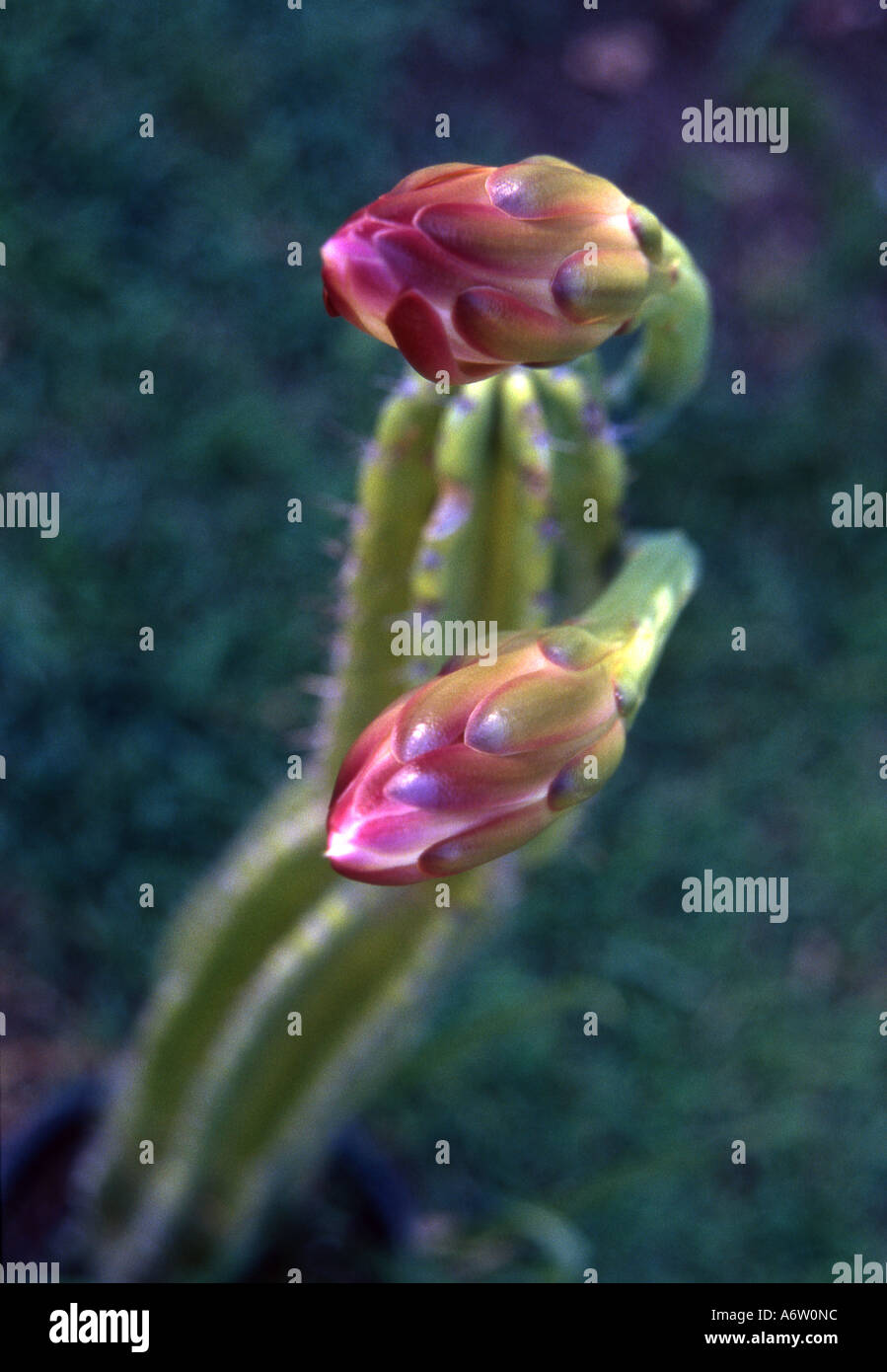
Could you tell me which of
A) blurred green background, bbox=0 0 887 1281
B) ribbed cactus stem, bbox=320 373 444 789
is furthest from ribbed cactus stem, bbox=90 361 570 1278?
blurred green background, bbox=0 0 887 1281

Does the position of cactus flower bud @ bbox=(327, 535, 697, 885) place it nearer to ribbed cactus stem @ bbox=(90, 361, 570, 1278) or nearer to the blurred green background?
ribbed cactus stem @ bbox=(90, 361, 570, 1278)

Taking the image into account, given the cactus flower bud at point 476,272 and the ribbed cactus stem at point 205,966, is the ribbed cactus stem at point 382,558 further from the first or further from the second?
the cactus flower bud at point 476,272

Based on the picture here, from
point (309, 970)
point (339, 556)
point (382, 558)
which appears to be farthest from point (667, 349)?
point (339, 556)

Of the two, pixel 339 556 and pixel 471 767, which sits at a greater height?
pixel 339 556

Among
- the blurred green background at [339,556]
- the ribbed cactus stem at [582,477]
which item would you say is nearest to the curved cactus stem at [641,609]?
the ribbed cactus stem at [582,477]

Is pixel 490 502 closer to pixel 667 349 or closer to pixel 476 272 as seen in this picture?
pixel 667 349
